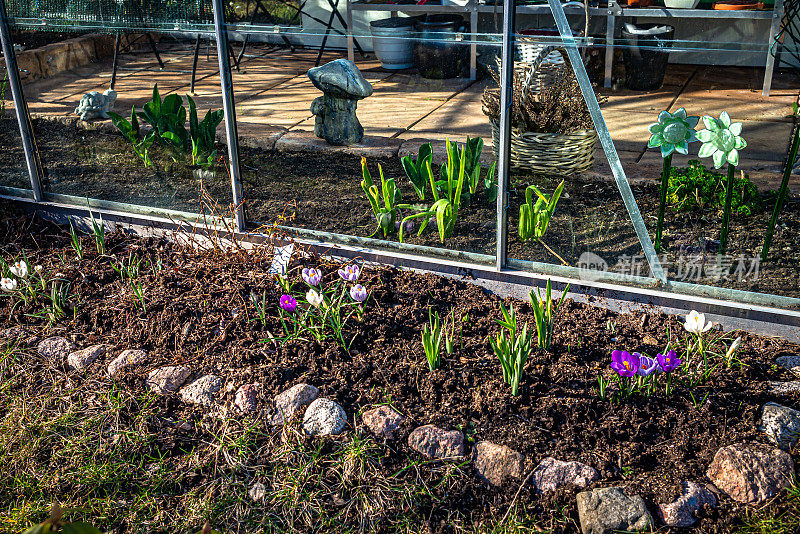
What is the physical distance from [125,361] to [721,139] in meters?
2.27

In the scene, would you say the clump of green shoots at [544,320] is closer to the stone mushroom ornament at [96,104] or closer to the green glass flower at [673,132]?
the green glass flower at [673,132]

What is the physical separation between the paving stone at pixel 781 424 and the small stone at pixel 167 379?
1884mm

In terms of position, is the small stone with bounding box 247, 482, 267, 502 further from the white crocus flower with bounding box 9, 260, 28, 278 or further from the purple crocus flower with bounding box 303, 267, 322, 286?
the white crocus flower with bounding box 9, 260, 28, 278

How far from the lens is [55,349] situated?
2.62 metres

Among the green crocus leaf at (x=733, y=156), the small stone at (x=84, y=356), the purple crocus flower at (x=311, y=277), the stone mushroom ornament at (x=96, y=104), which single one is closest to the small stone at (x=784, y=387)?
the green crocus leaf at (x=733, y=156)

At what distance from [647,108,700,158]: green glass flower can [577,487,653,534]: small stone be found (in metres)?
1.23

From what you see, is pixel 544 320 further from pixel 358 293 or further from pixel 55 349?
pixel 55 349

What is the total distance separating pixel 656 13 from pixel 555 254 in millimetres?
931

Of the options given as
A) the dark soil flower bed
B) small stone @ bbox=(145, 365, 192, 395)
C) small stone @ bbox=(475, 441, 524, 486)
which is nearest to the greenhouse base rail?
the dark soil flower bed

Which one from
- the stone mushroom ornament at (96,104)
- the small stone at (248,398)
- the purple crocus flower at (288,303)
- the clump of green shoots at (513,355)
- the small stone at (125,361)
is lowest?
the small stone at (248,398)

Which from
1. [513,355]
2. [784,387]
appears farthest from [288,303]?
[784,387]

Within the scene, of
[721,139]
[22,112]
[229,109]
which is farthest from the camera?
[22,112]

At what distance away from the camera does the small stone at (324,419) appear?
2.13 m

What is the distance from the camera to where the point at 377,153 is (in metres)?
3.07
